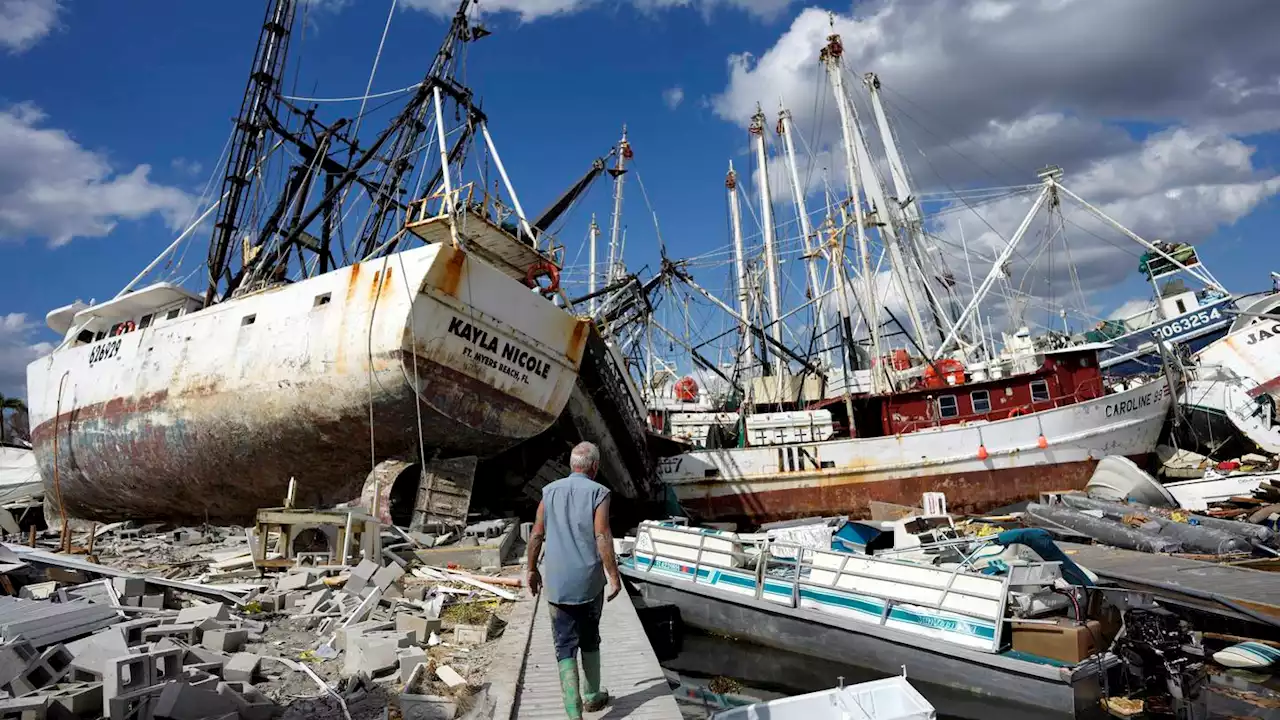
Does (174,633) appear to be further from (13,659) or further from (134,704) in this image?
(134,704)

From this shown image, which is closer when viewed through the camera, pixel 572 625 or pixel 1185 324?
pixel 572 625

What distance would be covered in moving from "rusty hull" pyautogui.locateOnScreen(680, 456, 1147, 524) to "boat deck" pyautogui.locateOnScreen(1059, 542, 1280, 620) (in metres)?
9.02

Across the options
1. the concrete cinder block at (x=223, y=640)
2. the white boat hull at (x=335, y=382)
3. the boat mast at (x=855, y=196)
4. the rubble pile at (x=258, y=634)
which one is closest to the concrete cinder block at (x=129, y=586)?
the rubble pile at (x=258, y=634)

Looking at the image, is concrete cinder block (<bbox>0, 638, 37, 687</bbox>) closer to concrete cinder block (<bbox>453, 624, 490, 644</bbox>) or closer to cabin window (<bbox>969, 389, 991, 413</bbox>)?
concrete cinder block (<bbox>453, 624, 490, 644</bbox>)

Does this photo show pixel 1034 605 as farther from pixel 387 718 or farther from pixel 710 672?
pixel 387 718

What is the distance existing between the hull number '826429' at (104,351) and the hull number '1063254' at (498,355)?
11398 millimetres

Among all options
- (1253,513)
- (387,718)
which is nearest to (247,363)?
(387,718)

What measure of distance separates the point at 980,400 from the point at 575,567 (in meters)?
21.0

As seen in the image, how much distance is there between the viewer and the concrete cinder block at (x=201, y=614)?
586 cm

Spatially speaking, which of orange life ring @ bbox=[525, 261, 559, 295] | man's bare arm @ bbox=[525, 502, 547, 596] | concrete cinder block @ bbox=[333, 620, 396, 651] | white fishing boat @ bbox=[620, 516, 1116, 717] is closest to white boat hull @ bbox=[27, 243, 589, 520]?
orange life ring @ bbox=[525, 261, 559, 295]

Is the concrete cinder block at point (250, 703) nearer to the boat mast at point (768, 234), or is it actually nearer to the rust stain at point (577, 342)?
the rust stain at point (577, 342)

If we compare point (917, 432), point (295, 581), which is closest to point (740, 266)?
point (917, 432)

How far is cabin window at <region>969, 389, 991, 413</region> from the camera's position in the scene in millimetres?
21844

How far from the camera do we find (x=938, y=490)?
804 inches
